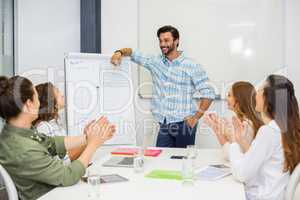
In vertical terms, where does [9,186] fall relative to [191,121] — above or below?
below

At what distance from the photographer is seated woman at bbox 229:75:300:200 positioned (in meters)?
1.84

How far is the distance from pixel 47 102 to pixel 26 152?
908 mm

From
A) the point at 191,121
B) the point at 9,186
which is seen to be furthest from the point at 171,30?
the point at 9,186

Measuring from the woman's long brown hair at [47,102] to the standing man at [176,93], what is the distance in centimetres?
125

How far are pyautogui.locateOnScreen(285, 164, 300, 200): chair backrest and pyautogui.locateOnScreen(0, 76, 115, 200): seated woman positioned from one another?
39.0 inches

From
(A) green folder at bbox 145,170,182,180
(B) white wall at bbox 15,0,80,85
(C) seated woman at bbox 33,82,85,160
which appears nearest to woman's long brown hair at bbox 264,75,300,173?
(A) green folder at bbox 145,170,182,180

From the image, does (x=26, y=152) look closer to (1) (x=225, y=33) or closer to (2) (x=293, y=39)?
(1) (x=225, y=33)

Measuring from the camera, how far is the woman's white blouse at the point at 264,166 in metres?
1.84

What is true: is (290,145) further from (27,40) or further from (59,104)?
(27,40)

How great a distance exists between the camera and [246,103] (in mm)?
2465

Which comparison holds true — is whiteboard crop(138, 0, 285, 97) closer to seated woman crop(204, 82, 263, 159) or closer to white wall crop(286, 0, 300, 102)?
white wall crop(286, 0, 300, 102)

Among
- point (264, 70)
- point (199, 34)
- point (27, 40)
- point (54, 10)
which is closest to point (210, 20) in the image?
point (199, 34)

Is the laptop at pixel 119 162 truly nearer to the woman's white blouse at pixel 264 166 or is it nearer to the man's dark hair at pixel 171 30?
the woman's white blouse at pixel 264 166

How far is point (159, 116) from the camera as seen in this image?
3689 millimetres
